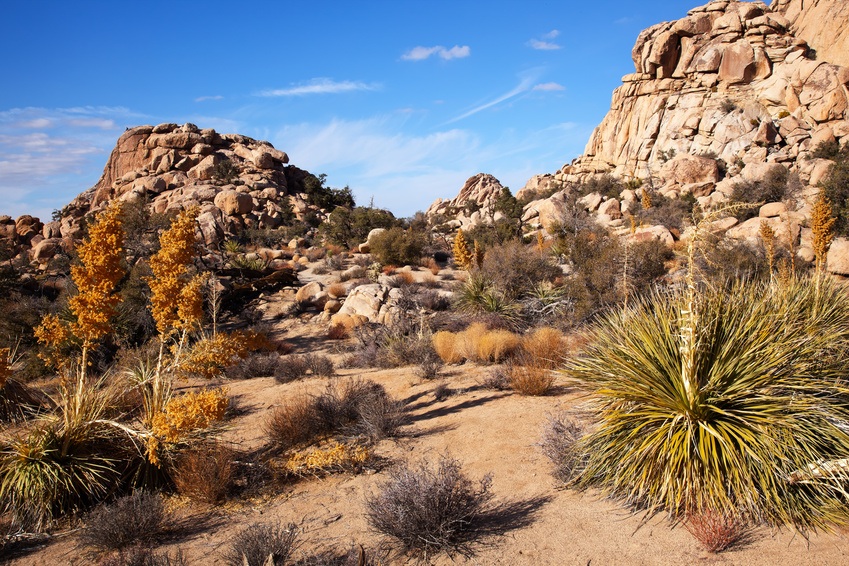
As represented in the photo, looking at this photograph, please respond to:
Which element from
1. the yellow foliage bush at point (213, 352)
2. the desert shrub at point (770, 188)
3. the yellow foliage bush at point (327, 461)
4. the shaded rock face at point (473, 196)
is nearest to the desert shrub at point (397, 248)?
the desert shrub at point (770, 188)

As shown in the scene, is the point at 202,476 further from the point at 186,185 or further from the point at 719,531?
the point at 186,185

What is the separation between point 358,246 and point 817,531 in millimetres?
28349

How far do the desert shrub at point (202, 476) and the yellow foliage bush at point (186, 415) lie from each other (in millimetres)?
484

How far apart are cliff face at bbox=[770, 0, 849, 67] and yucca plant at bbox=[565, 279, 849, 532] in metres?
46.3

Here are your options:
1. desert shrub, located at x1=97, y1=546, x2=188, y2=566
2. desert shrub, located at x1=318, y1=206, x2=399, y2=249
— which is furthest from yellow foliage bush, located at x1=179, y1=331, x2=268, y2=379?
desert shrub, located at x1=318, y1=206, x2=399, y2=249

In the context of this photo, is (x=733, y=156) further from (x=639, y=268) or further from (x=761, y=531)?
(x=761, y=531)

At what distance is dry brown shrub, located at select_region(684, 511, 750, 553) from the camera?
4.25 m

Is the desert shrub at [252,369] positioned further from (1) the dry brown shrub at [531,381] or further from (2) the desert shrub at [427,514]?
(2) the desert shrub at [427,514]

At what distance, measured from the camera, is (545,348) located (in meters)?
10.9

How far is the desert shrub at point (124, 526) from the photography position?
205 inches

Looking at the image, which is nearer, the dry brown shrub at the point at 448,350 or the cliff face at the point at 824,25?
the dry brown shrub at the point at 448,350

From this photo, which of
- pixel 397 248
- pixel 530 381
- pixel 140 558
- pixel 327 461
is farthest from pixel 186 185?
pixel 140 558

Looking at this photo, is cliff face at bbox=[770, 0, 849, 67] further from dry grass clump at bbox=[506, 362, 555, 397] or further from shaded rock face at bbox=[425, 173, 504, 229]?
dry grass clump at bbox=[506, 362, 555, 397]

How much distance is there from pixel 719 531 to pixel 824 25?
51562mm
